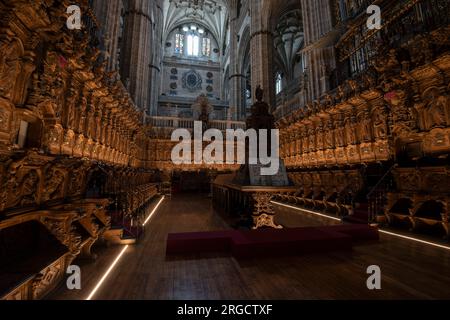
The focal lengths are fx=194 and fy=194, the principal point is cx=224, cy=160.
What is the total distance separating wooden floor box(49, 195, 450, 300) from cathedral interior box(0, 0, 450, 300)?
0.07 feet

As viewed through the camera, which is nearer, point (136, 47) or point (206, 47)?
point (136, 47)

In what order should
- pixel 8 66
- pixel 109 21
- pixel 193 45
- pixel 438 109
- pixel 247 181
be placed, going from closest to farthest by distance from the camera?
pixel 8 66 → pixel 247 181 → pixel 438 109 → pixel 109 21 → pixel 193 45

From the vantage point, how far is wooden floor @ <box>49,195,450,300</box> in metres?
1.88

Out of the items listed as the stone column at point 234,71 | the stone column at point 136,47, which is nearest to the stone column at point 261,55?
the stone column at point 234,71

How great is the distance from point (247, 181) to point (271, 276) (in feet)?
6.57

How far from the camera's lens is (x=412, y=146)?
5.49 m

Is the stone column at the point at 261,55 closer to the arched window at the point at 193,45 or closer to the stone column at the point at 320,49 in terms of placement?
the stone column at the point at 320,49

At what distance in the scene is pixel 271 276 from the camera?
88.1 inches

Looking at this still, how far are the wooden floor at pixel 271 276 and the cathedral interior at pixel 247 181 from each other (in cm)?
2

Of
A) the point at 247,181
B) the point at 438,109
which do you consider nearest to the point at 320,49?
the point at 438,109

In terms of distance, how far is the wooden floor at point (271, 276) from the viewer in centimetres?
188

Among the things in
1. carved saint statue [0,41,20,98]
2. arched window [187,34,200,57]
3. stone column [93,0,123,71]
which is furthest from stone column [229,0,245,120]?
carved saint statue [0,41,20,98]

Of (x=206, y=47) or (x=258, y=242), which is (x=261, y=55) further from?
(x=206, y=47)
